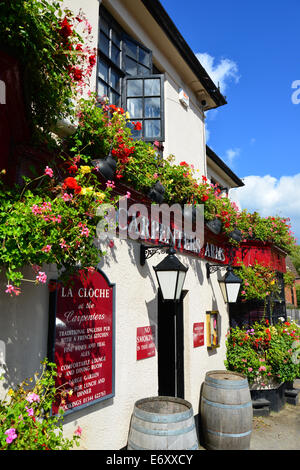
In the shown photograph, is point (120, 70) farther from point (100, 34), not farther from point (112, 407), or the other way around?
point (112, 407)

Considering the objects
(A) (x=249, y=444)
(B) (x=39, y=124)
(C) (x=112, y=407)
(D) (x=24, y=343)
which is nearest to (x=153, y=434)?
(C) (x=112, y=407)

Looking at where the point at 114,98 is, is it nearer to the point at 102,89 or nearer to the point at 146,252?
the point at 102,89

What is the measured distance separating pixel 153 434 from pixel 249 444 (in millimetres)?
2351

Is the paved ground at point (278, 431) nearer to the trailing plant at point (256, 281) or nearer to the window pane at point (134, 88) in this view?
the trailing plant at point (256, 281)

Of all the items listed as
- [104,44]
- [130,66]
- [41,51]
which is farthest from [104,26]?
[41,51]

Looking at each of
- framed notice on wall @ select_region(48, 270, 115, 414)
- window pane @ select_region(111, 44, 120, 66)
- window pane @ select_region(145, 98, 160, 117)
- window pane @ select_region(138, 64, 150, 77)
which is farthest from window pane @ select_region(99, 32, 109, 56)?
framed notice on wall @ select_region(48, 270, 115, 414)

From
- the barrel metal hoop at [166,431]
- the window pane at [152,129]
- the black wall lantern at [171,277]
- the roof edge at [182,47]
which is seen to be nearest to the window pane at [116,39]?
the roof edge at [182,47]

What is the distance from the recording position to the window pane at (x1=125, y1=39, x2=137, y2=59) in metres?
5.39

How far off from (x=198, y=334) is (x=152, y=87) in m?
4.15

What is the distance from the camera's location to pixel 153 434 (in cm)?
320

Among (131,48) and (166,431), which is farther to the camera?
(131,48)

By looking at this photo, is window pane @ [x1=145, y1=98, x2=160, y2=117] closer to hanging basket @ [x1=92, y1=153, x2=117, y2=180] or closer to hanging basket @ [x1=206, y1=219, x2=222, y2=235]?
hanging basket @ [x1=206, y1=219, x2=222, y2=235]

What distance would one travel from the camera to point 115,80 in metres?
5.18
